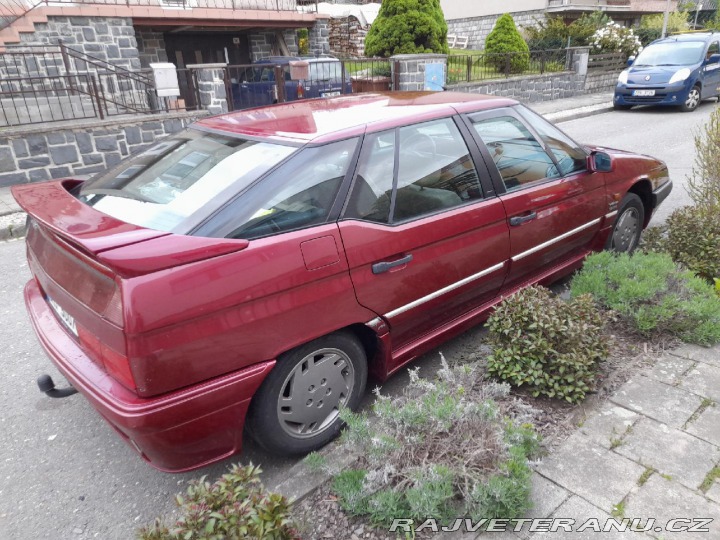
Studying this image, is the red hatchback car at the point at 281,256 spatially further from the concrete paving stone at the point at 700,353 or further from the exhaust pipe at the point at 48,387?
the concrete paving stone at the point at 700,353

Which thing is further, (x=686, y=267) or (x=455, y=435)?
(x=686, y=267)

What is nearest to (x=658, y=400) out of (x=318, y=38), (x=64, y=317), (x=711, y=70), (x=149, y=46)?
(x=64, y=317)

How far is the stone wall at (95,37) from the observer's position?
1287 centimetres

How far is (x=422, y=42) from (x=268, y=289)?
14.5m

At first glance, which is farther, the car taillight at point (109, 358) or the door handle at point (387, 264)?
the door handle at point (387, 264)

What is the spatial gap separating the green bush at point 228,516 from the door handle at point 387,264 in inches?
45.4

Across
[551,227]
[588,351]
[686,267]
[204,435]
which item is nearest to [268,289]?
[204,435]

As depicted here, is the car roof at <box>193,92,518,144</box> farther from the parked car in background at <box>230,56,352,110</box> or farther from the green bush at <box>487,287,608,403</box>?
the parked car in background at <box>230,56,352,110</box>

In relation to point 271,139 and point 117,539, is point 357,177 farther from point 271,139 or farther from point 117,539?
point 117,539

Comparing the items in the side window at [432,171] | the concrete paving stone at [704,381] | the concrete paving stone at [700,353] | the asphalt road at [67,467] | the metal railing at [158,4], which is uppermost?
the metal railing at [158,4]

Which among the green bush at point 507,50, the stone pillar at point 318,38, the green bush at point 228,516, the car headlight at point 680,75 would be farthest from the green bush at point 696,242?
the stone pillar at point 318,38

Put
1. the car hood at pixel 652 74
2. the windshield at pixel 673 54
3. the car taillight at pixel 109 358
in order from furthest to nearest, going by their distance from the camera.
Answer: the windshield at pixel 673 54 < the car hood at pixel 652 74 < the car taillight at pixel 109 358

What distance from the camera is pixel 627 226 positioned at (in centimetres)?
453

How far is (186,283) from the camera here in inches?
80.7
